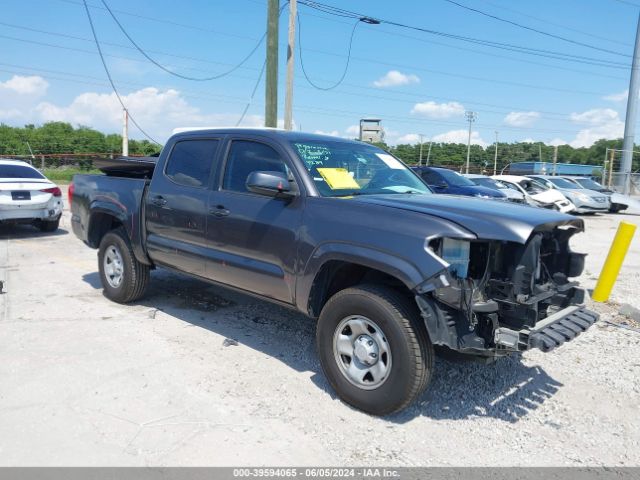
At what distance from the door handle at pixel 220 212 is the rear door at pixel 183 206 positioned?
4.9 inches

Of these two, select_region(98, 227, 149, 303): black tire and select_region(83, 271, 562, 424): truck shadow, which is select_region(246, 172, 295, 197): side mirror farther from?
select_region(98, 227, 149, 303): black tire

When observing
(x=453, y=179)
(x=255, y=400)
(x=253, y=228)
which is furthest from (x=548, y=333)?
(x=453, y=179)

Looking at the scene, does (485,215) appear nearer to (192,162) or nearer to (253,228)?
(253,228)

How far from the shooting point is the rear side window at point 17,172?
35.1 ft

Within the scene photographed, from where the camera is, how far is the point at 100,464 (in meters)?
2.99

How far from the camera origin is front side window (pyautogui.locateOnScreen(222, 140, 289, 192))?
4441mm

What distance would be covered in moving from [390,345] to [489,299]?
2.25 ft

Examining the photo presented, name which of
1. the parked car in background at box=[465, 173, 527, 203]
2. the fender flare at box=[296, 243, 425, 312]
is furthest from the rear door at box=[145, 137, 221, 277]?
the parked car in background at box=[465, 173, 527, 203]

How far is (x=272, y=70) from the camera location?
1269 centimetres

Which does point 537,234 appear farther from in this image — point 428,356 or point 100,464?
point 100,464

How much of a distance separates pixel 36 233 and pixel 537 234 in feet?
35.5

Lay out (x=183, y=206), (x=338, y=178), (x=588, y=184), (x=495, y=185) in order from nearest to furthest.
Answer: (x=338, y=178), (x=183, y=206), (x=495, y=185), (x=588, y=184)

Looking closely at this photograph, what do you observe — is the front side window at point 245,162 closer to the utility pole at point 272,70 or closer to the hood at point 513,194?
the utility pole at point 272,70

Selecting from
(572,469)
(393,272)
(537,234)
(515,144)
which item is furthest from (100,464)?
(515,144)
